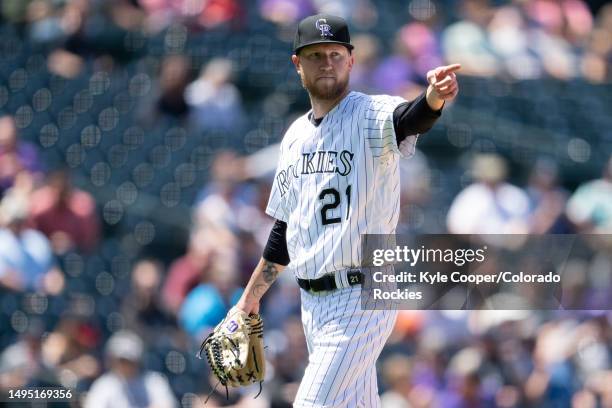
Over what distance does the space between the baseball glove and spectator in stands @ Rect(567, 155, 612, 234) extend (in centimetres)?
301

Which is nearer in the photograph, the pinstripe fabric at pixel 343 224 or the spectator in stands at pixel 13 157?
the pinstripe fabric at pixel 343 224

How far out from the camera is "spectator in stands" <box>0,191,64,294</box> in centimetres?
636

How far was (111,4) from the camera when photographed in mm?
6957

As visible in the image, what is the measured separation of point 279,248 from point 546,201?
9.60ft

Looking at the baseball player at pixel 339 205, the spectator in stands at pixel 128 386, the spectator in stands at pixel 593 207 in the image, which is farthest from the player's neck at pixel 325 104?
the spectator in stands at pixel 593 207

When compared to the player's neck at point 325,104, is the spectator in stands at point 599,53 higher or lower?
higher

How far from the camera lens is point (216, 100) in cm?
668

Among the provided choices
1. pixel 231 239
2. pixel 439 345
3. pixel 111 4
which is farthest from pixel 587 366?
pixel 111 4

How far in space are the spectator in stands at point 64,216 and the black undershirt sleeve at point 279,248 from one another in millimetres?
2784

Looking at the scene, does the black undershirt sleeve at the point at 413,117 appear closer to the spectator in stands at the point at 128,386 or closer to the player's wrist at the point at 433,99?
the player's wrist at the point at 433,99

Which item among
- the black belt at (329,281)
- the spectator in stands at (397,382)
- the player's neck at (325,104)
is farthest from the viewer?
the spectator in stands at (397,382)

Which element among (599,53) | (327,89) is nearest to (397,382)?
(599,53)

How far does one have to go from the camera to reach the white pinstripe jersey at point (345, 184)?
11.7 ft

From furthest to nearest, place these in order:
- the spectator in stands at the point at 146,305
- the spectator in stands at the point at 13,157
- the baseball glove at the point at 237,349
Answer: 1. the spectator in stands at the point at 13,157
2. the spectator in stands at the point at 146,305
3. the baseball glove at the point at 237,349
